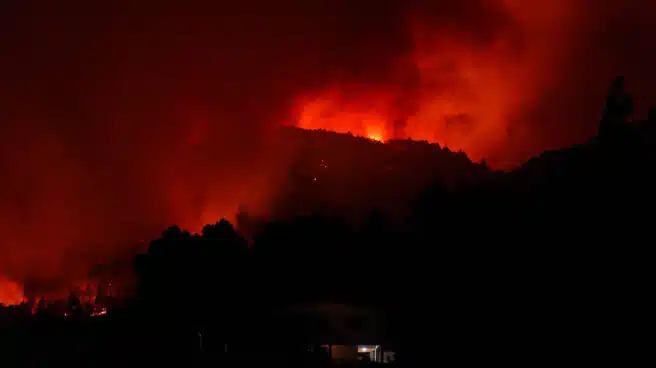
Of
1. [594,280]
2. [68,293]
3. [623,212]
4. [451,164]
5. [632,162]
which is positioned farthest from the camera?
[451,164]

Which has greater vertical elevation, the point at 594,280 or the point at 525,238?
the point at 525,238

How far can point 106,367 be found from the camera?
3628cm

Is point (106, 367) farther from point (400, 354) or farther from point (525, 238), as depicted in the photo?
point (525, 238)

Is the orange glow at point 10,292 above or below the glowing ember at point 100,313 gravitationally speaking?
above

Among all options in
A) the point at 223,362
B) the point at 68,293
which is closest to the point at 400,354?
the point at 223,362

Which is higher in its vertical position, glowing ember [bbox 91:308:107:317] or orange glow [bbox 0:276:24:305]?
orange glow [bbox 0:276:24:305]

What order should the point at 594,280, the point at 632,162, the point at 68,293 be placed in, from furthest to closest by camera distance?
1. the point at 68,293
2. the point at 632,162
3. the point at 594,280

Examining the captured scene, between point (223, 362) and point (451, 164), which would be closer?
point (223, 362)

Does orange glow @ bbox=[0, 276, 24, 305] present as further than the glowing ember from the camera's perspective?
Yes

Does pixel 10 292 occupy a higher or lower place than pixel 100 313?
higher

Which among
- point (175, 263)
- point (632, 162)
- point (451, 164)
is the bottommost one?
point (175, 263)

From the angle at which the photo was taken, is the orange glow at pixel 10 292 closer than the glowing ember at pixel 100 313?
No

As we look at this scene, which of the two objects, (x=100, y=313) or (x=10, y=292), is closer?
(x=100, y=313)

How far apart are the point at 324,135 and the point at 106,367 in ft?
103
